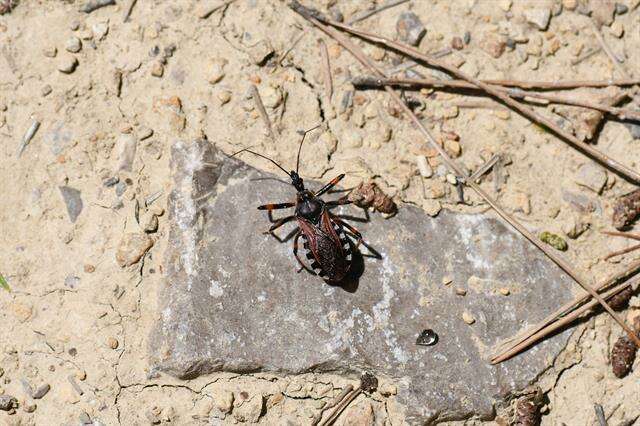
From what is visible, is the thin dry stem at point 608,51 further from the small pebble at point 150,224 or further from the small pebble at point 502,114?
the small pebble at point 150,224

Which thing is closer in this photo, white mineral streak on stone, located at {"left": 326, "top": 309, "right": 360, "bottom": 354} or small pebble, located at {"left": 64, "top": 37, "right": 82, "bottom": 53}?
white mineral streak on stone, located at {"left": 326, "top": 309, "right": 360, "bottom": 354}

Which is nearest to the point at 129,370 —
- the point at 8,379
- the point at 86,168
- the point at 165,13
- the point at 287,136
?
the point at 8,379

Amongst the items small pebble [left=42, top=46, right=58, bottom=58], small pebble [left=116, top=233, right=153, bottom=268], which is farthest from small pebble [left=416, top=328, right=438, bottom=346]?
small pebble [left=42, top=46, right=58, bottom=58]

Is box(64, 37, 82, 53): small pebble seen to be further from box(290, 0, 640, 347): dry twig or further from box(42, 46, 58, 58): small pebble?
box(290, 0, 640, 347): dry twig

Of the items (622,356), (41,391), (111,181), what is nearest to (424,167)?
(622,356)

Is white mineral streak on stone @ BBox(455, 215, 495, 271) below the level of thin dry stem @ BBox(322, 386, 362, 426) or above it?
above

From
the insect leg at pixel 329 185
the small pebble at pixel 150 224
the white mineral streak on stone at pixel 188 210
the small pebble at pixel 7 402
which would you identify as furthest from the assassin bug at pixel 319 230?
the small pebble at pixel 7 402

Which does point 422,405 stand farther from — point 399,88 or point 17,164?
point 17,164
